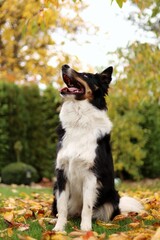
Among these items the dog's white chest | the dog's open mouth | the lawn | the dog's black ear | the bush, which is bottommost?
the bush

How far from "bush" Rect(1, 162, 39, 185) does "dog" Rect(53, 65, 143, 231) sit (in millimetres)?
7108

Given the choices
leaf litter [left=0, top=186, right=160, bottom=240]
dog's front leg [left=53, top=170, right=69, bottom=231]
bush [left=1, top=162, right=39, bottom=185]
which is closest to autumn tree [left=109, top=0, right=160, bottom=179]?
bush [left=1, top=162, right=39, bottom=185]

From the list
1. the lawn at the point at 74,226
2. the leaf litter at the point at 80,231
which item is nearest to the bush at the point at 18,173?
the leaf litter at the point at 80,231

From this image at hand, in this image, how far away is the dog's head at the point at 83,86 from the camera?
13.9ft

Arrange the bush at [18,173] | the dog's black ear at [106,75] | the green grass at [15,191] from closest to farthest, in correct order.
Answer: the dog's black ear at [106,75] < the green grass at [15,191] < the bush at [18,173]

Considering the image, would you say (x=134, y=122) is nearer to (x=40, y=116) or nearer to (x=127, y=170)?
(x=127, y=170)

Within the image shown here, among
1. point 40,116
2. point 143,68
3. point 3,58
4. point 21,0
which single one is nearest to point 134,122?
point 40,116

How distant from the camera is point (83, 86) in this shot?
4.29 metres

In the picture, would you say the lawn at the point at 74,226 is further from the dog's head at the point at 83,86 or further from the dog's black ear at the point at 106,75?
the dog's black ear at the point at 106,75

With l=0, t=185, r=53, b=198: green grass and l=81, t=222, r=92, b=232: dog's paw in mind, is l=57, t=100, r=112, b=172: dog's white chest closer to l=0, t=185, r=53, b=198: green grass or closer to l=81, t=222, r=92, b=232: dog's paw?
l=81, t=222, r=92, b=232: dog's paw

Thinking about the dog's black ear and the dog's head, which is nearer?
the dog's head

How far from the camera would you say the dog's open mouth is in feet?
13.9

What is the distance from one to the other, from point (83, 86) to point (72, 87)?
0.36 feet

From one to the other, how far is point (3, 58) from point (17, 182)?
25.6 ft
